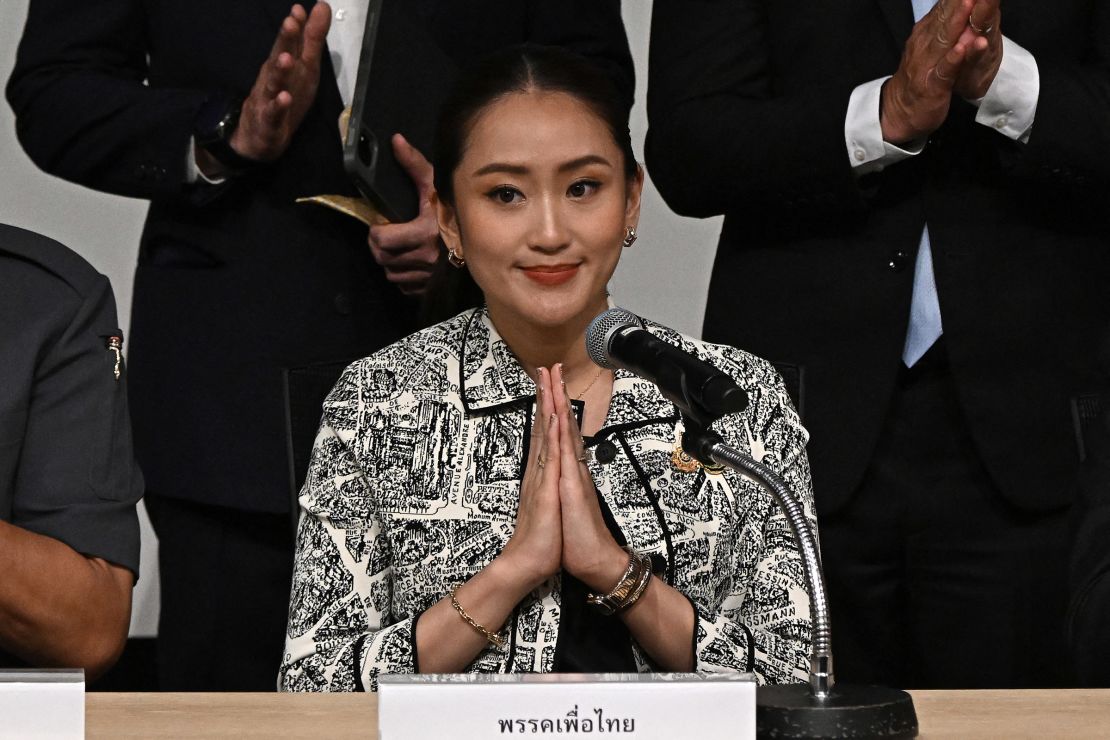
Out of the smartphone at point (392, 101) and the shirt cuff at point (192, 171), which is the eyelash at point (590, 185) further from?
the shirt cuff at point (192, 171)

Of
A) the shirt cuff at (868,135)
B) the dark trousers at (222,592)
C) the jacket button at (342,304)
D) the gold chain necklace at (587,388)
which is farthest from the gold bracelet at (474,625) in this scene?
the shirt cuff at (868,135)

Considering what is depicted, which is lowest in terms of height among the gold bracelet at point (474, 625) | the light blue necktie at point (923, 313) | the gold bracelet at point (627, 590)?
the gold bracelet at point (474, 625)

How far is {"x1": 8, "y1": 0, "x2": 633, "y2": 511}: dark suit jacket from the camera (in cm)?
238

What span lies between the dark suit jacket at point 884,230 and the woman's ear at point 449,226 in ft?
1.21

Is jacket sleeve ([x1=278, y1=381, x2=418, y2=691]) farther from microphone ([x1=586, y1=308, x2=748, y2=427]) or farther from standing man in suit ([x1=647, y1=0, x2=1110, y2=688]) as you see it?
standing man in suit ([x1=647, y1=0, x2=1110, y2=688])

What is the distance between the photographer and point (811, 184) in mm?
2193

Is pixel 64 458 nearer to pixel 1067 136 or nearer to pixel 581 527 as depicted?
pixel 581 527

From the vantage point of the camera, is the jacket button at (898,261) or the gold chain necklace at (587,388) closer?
the gold chain necklace at (587,388)

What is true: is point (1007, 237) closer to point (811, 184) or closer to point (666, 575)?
point (811, 184)

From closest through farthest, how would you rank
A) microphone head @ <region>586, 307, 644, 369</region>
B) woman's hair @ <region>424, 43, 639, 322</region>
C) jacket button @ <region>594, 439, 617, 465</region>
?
1. microphone head @ <region>586, 307, 644, 369</region>
2. jacket button @ <region>594, 439, 617, 465</region>
3. woman's hair @ <region>424, 43, 639, 322</region>

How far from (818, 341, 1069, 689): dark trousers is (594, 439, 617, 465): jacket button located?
44 centimetres

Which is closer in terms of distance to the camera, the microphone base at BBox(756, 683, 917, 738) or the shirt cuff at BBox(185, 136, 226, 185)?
the microphone base at BBox(756, 683, 917, 738)

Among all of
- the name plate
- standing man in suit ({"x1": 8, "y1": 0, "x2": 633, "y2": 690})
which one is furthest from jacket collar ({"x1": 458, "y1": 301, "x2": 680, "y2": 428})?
the name plate

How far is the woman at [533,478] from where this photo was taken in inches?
71.2
